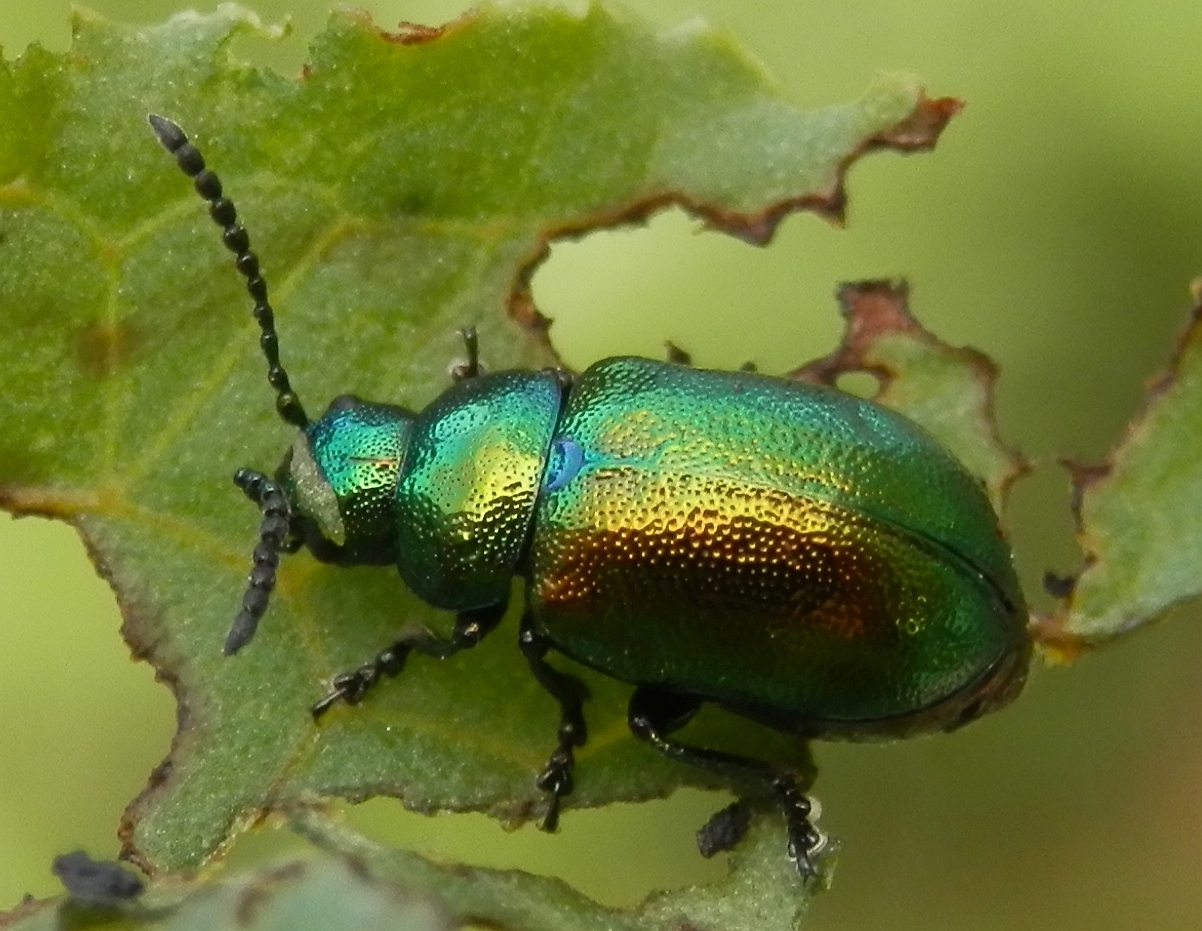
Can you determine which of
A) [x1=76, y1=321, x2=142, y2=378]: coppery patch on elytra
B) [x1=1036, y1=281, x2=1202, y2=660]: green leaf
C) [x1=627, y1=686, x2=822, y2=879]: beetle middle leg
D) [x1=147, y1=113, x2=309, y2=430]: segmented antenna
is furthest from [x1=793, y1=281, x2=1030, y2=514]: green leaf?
[x1=76, y1=321, x2=142, y2=378]: coppery patch on elytra

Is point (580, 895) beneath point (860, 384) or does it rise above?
beneath

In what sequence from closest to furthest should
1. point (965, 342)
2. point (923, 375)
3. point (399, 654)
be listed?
1. point (399, 654)
2. point (923, 375)
3. point (965, 342)

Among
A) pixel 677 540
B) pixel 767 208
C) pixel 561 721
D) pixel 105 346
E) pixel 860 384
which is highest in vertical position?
pixel 767 208

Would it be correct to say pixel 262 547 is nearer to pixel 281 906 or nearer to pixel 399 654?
pixel 399 654

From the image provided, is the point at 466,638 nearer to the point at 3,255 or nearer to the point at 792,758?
the point at 792,758

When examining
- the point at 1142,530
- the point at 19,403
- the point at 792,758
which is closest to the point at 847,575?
the point at 792,758

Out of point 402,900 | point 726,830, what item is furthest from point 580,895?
point 402,900

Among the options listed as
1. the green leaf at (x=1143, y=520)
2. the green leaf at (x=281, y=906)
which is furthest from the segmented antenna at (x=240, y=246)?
the green leaf at (x=1143, y=520)

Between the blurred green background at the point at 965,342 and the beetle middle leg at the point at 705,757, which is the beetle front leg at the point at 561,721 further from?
the blurred green background at the point at 965,342
